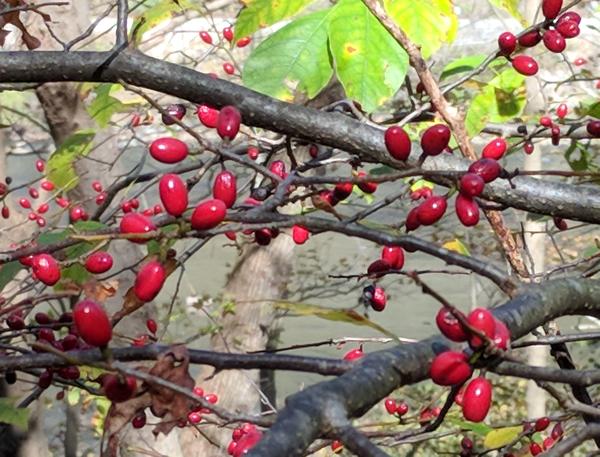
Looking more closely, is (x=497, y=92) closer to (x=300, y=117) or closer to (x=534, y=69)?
(x=534, y=69)

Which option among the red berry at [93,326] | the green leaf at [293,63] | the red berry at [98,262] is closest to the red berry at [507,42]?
the green leaf at [293,63]

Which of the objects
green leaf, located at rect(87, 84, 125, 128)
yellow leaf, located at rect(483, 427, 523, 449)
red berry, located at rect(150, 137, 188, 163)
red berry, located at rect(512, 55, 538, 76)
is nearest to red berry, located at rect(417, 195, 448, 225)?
red berry, located at rect(150, 137, 188, 163)

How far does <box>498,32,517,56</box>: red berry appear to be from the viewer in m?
1.51

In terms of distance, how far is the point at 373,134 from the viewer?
132 centimetres

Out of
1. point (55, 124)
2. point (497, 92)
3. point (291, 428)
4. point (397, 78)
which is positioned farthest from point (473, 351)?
point (55, 124)

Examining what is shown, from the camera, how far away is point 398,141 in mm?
1047

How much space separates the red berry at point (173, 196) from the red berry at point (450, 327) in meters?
0.32

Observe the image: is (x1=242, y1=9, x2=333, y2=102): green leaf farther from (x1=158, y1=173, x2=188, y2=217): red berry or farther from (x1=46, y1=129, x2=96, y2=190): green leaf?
(x1=46, y1=129, x2=96, y2=190): green leaf

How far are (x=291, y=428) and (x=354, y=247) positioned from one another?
791cm

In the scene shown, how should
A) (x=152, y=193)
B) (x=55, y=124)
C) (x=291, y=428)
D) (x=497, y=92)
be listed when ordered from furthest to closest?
(x=152, y=193)
(x=55, y=124)
(x=497, y=92)
(x=291, y=428)

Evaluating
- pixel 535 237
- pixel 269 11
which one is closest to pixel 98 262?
pixel 269 11

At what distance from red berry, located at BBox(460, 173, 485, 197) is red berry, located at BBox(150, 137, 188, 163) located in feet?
1.17

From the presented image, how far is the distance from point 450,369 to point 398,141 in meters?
0.36

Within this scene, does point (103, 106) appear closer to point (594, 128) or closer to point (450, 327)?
point (594, 128)
